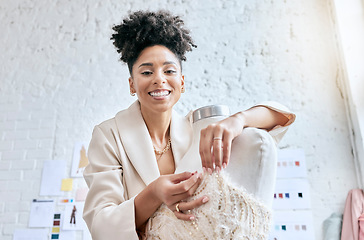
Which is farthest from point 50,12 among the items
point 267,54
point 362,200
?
point 362,200

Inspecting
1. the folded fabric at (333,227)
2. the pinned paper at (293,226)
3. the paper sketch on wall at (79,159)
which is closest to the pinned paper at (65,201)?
the paper sketch on wall at (79,159)

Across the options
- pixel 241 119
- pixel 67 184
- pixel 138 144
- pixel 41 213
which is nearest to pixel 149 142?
pixel 138 144

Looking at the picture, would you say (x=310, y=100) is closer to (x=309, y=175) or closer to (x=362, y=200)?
(x=309, y=175)

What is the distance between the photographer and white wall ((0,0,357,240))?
2.25 metres

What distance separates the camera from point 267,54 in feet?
8.07

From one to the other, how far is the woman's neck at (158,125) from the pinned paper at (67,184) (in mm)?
1411

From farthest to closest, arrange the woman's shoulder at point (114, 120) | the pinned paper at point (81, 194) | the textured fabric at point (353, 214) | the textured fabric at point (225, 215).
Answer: the pinned paper at point (81, 194)
the textured fabric at point (353, 214)
the woman's shoulder at point (114, 120)
the textured fabric at point (225, 215)

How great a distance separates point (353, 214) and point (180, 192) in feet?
5.60

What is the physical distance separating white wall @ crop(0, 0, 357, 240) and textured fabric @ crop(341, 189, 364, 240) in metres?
0.06

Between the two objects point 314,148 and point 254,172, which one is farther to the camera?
point 314,148

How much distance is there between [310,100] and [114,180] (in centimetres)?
182

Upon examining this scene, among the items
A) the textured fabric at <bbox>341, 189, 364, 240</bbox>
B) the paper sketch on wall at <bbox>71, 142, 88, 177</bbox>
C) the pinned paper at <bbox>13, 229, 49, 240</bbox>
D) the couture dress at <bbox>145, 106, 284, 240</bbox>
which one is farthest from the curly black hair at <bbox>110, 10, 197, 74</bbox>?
the pinned paper at <bbox>13, 229, 49, 240</bbox>

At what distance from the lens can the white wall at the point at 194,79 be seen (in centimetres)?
225

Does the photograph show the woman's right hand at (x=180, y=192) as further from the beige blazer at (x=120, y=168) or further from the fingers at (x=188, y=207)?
the beige blazer at (x=120, y=168)
